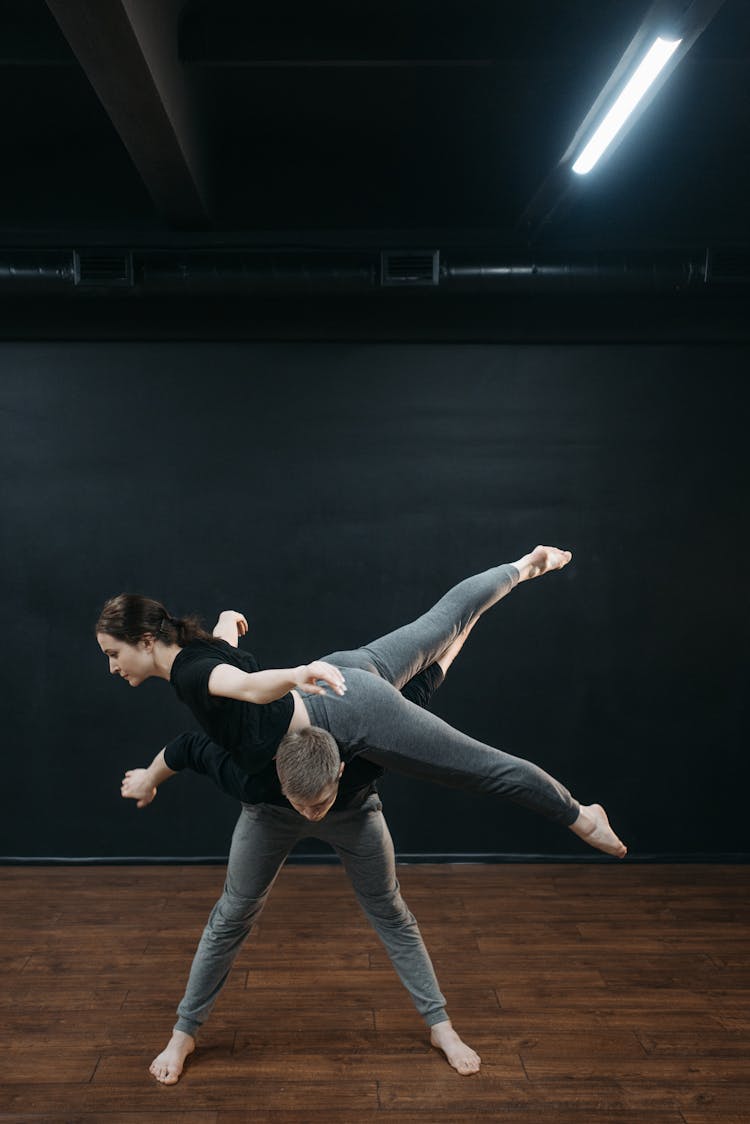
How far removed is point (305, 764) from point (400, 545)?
222 centimetres

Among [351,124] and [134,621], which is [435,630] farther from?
[351,124]

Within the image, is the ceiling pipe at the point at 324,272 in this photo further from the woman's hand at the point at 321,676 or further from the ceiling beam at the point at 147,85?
the woman's hand at the point at 321,676

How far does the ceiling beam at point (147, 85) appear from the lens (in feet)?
7.96

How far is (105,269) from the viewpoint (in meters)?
3.95

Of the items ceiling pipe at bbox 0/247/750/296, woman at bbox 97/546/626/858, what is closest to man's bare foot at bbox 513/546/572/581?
woman at bbox 97/546/626/858

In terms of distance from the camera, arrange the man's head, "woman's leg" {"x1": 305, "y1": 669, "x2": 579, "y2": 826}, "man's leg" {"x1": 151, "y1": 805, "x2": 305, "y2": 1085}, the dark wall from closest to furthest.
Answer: the man's head, "woman's leg" {"x1": 305, "y1": 669, "x2": 579, "y2": 826}, "man's leg" {"x1": 151, "y1": 805, "x2": 305, "y2": 1085}, the dark wall

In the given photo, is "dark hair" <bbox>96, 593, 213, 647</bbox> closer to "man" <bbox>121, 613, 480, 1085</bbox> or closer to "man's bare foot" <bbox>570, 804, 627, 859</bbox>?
"man" <bbox>121, 613, 480, 1085</bbox>

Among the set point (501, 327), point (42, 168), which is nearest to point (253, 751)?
point (501, 327)

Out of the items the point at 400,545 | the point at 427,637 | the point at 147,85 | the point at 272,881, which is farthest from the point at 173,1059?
the point at 147,85

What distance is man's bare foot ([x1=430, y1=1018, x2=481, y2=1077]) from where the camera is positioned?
2.64 meters

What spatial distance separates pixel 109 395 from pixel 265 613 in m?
1.27

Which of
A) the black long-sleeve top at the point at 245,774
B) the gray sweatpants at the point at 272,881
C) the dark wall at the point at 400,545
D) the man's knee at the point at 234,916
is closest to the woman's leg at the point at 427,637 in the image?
the black long-sleeve top at the point at 245,774

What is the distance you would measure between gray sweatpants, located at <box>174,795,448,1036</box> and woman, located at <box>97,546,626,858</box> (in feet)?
1.08

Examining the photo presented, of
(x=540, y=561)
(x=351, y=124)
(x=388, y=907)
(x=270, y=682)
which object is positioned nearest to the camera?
(x=270, y=682)
